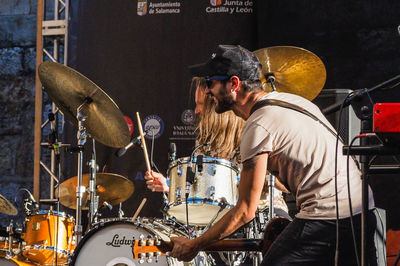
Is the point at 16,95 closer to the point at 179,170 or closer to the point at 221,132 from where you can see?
the point at 221,132

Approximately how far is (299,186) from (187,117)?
3.78 metres

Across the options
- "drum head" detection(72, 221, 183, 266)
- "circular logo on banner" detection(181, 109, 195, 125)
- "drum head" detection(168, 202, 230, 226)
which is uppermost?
"circular logo on banner" detection(181, 109, 195, 125)

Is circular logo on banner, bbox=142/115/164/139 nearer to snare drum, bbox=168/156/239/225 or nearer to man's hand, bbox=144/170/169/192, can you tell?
man's hand, bbox=144/170/169/192

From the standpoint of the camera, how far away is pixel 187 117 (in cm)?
679

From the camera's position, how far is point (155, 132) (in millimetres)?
6801

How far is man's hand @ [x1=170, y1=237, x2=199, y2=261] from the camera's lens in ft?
10.4

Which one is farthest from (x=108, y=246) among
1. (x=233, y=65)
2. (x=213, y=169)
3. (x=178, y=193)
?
(x=233, y=65)

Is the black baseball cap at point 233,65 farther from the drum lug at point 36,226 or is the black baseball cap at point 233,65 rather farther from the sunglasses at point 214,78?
the drum lug at point 36,226

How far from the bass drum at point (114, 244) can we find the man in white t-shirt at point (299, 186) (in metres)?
1.21

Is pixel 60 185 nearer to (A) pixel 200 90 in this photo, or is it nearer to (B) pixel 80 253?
(B) pixel 80 253

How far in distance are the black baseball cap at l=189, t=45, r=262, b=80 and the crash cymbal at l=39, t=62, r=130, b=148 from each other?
2.07 m

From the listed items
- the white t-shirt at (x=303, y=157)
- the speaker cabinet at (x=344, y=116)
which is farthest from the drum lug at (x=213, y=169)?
the white t-shirt at (x=303, y=157)

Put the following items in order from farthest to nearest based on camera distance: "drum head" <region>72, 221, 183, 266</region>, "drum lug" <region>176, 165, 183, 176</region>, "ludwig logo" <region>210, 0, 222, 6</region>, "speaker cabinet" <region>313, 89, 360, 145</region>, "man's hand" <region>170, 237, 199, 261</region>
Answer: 1. "ludwig logo" <region>210, 0, 222, 6</region>
2. "speaker cabinet" <region>313, 89, 360, 145</region>
3. "drum lug" <region>176, 165, 183, 176</region>
4. "drum head" <region>72, 221, 183, 266</region>
5. "man's hand" <region>170, 237, 199, 261</region>

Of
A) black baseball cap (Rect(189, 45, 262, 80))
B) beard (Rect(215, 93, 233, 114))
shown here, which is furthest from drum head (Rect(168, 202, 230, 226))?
black baseball cap (Rect(189, 45, 262, 80))
